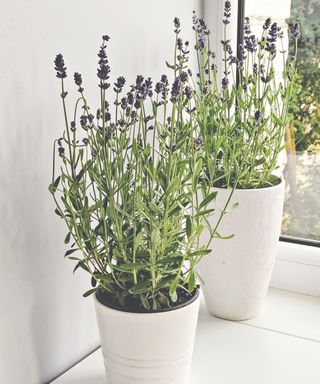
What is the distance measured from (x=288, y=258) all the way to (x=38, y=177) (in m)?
0.59

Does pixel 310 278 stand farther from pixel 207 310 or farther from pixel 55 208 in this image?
pixel 55 208

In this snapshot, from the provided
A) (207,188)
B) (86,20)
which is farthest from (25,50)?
(207,188)

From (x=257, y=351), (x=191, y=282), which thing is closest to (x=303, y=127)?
(x=257, y=351)

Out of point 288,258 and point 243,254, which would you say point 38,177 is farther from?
point 288,258

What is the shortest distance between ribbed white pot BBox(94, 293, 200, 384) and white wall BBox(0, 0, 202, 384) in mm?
110

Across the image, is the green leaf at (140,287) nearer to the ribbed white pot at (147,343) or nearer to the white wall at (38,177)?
the ribbed white pot at (147,343)

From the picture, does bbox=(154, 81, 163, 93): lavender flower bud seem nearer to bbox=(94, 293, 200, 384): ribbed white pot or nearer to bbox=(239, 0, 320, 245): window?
bbox=(94, 293, 200, 384): ribbed white pot

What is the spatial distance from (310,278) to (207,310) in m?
0.23

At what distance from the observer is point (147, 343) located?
0.75 metres

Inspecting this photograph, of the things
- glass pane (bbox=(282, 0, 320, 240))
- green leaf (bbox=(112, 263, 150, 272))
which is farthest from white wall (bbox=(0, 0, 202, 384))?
glass pane (bbox=(282, 0, 320, 240))

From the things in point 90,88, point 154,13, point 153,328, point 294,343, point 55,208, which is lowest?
point 294,343

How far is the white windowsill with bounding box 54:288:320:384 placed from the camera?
89 cm

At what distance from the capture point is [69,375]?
2.89 ft

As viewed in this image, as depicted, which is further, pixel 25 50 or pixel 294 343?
pixel 294 343
